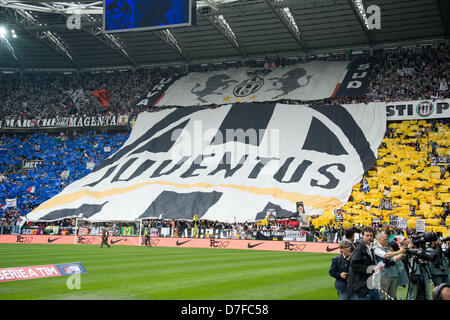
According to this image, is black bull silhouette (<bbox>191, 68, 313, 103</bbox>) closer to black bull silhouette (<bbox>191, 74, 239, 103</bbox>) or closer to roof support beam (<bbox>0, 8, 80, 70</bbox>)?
black bull silhouette (<bbox>191, 74, 239, 103</bbox>)

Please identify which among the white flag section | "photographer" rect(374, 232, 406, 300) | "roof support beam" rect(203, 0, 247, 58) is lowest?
"photographer" rect(374, 232, 406, 300)

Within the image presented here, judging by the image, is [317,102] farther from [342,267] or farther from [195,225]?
[342,267]

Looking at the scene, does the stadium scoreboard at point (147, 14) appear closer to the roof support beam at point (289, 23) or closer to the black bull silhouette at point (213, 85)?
the roof support beam at point (289, 23)

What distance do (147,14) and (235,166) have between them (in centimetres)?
2013

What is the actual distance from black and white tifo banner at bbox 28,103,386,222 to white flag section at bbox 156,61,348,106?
206 cm

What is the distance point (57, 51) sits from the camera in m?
62.1

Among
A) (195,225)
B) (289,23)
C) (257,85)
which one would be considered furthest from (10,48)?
(195,225)

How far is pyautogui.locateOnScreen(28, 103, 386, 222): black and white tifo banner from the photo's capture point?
→ 42.3 metres

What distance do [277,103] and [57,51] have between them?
28791 mm

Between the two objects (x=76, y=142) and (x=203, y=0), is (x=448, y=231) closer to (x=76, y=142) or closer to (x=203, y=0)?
(x=203, y=0)

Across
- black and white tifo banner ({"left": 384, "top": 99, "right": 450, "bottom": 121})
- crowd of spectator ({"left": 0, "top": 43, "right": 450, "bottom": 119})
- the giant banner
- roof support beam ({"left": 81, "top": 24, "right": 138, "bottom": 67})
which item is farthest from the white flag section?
the giant banner

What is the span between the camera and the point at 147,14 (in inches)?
1180

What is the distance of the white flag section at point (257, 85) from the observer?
51.9 meters

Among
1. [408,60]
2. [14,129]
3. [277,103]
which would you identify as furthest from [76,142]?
[408,60]
